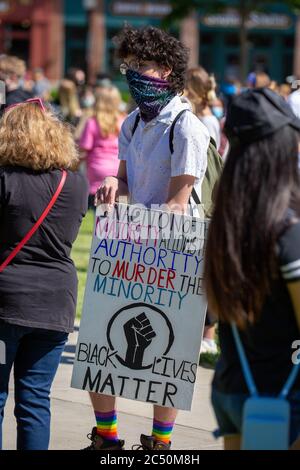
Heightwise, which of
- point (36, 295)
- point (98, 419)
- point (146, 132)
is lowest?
point (98, 419)

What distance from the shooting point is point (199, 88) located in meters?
7.91

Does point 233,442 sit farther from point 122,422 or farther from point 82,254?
point 82,254

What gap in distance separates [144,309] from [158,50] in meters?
1.26

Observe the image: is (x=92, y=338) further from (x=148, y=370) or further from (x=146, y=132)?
(x=146, y=132)

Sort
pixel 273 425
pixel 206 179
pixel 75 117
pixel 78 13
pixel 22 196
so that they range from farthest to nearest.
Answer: pixel 78 13 < pixel 75 117 < pixel 206 179 < pixel 22 196 < pixel 273 425

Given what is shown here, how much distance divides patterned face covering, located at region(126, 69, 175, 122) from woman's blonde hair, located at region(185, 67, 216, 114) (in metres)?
2.64

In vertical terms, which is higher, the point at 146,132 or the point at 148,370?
the point at 146,132

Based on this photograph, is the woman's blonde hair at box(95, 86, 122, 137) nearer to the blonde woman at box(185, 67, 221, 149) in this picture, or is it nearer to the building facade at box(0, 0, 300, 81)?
the blonde woman at box(185, 67, 221, 149)

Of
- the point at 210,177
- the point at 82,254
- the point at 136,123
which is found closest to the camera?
the point at 136,123

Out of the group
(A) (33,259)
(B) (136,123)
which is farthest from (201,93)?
(A) (33,259)

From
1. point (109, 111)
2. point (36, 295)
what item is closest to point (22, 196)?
point (36, 295)

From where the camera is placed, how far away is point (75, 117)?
1500 centimetres

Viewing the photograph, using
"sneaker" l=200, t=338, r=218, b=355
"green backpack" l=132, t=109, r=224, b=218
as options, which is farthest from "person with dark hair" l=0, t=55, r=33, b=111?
"green backpack" l=132, t=109, r=224, b=218

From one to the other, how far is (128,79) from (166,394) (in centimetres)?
154
